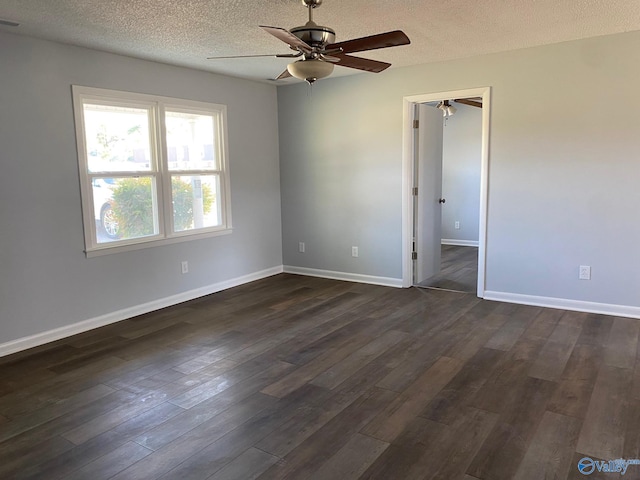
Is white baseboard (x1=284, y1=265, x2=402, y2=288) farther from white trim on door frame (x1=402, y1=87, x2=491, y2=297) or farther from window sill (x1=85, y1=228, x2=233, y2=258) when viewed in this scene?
window sill (x1=85, y1=228, x2=233, y2=258)

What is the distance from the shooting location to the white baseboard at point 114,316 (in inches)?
145

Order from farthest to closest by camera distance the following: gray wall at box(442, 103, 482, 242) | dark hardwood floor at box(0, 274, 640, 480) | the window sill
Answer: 1. gray wall at box(442, 103, 482, 242)
2. the window sill
3. dark hardwood floor at box(0, 274, 640, 480)

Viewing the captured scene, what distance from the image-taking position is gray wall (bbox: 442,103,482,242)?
772cm

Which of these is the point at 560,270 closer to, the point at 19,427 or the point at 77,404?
the point at 77,404

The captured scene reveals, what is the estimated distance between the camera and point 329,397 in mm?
2814

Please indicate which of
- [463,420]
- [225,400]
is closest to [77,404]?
[225,400]

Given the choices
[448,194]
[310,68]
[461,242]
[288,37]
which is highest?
[288,37]

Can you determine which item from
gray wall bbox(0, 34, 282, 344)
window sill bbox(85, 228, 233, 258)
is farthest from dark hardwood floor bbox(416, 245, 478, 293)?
gray wall bbox(0, 34, 282, 344)

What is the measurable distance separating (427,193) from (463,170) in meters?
2.76

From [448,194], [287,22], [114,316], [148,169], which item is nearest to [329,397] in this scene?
[114,316]

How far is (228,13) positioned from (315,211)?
3.13 metres

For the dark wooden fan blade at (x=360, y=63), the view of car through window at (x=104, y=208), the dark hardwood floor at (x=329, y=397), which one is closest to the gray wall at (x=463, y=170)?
the dark hardwood floor at (x=329, y=397)

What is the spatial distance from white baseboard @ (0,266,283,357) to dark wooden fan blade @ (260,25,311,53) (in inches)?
120

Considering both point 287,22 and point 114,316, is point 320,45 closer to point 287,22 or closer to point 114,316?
point 287,22
